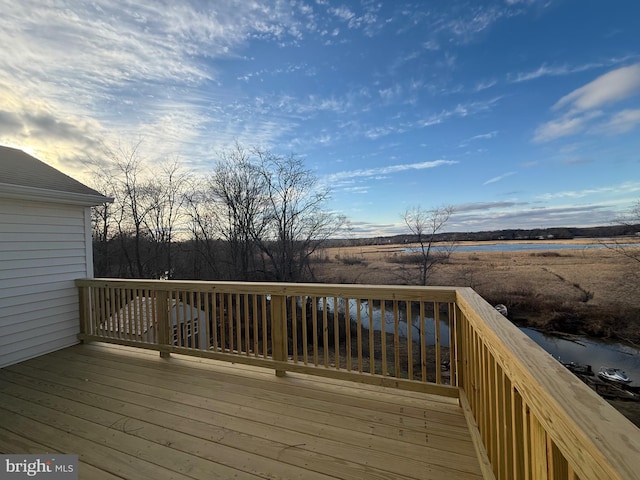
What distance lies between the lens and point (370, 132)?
834 cm

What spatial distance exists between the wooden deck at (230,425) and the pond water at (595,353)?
11.3 metres

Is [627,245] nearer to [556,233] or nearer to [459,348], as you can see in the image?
[556,233]

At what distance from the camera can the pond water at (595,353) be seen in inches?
407

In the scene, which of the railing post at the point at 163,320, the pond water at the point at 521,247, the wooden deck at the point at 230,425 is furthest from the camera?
the pond water at the point at 521,247

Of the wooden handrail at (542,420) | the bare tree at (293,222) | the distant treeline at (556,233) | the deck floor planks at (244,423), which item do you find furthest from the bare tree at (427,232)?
the wooden handrail at (542,420)

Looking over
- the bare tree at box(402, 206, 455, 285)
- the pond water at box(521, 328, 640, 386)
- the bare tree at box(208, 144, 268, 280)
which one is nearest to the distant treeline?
the bare tree at box(402, 206, 455, 285)

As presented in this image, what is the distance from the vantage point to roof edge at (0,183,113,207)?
3236 millimetres

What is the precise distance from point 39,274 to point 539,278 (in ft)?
62.5

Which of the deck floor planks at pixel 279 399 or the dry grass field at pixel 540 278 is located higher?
the deck floor planks at pixel 279 399

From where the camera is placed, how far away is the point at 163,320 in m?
3.36

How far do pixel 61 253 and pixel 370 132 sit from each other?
25.0ft

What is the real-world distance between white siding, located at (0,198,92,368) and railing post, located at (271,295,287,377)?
130 inches

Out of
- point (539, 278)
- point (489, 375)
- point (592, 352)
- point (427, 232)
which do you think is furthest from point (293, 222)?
point (592, 352)

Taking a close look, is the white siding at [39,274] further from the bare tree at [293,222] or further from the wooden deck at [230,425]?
the bare tree at [293,222]
